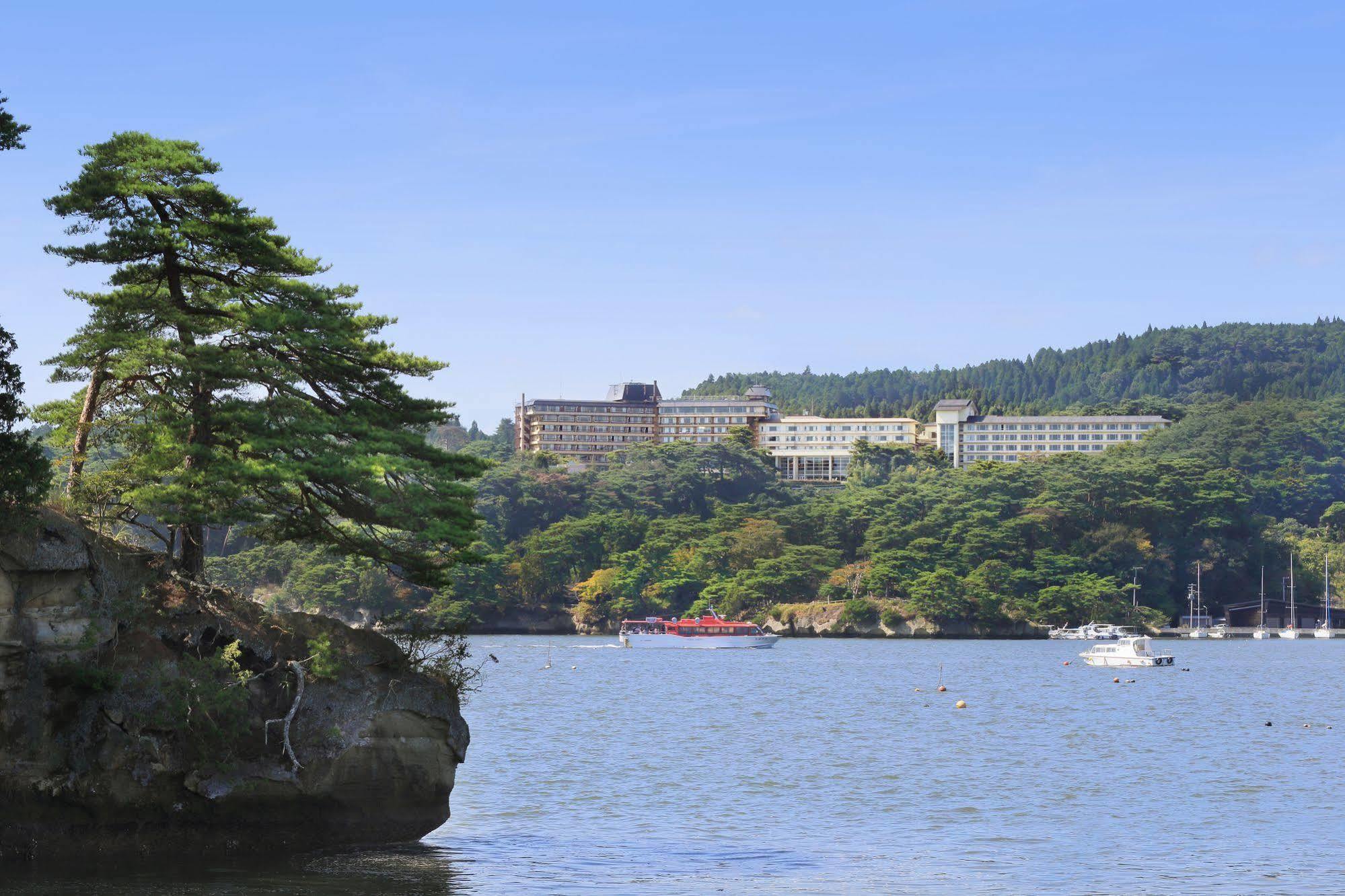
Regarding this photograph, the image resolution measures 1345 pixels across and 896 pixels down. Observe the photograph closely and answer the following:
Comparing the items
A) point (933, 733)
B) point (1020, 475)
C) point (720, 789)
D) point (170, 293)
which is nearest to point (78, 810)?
point (170, 293)

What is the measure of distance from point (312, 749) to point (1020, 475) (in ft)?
460

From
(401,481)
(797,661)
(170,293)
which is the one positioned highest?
(170,293)

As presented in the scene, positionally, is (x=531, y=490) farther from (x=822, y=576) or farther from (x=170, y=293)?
(x=170, y=293)

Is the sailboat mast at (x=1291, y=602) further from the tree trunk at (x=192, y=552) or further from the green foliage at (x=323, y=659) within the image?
the tree trunk at (x=192, y=552)

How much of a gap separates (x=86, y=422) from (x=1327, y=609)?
502 feet

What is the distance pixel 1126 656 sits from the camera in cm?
9750

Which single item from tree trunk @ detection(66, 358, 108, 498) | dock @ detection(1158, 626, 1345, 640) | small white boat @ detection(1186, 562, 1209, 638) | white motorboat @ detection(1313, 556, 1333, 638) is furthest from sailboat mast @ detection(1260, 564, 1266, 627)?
tree trunk @ detection(66, 358, 108, 498)

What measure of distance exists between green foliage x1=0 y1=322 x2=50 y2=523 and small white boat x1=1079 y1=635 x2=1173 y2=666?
3290 inches

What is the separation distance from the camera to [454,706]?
86.7 feet

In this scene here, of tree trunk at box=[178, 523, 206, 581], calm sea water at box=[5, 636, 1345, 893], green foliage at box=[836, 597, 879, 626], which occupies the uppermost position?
tree trunk at box=[178, 523, 206, 581]

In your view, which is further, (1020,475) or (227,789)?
(1020,475)

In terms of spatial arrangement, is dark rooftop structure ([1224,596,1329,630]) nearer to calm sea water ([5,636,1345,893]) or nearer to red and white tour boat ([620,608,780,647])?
red and white tour boat ([620,608,780,647])

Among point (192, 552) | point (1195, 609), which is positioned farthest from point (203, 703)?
point (1195, 609)

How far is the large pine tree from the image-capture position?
25.0 meters
